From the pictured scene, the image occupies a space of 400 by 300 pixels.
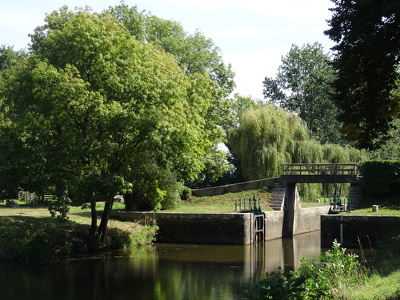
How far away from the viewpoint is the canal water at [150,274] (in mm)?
16938

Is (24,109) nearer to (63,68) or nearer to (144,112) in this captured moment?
(63,68)

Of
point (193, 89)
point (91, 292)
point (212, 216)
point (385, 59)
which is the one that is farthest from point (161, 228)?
point (385, 59)

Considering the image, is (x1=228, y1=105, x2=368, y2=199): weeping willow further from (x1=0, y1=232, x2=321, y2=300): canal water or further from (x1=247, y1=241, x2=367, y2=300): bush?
(x1=247, y1=241, x2=367, y2=300): bush

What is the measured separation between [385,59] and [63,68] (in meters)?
13.3

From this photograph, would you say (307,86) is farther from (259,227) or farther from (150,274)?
(150,274)

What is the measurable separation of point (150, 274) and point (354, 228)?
1195 cm

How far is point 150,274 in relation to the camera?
20.1 metres

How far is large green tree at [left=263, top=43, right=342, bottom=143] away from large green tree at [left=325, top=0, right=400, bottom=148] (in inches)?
1661

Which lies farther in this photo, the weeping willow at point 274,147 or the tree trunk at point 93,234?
the weeping willow at point 274,147

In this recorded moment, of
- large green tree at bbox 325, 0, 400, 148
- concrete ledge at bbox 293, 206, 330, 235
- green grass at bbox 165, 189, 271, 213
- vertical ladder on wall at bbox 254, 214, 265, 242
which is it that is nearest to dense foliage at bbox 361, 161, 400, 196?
concrete ledge at bbox 293, 206, 330, 235

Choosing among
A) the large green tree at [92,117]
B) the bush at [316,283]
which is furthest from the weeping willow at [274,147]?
the bush at [316,283]

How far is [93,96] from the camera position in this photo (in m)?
22.8

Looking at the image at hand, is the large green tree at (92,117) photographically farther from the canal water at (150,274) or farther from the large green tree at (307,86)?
the large green tree at (307,86)

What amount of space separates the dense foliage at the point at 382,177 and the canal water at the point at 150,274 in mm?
7591
